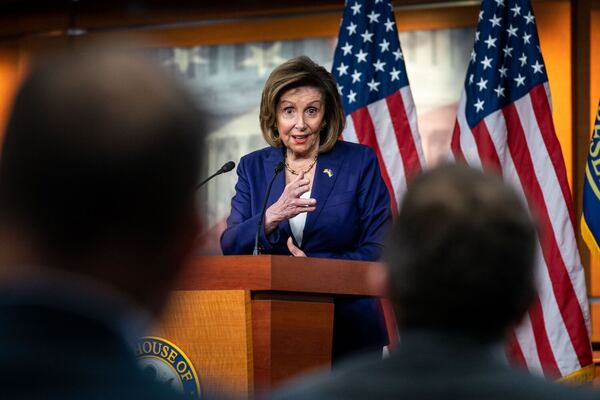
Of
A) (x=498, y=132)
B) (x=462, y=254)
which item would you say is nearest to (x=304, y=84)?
(x=498, y=132)

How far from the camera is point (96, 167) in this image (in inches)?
29.0

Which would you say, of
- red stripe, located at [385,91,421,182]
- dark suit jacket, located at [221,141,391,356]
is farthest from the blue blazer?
red stripe, located at [385,91,421,182]

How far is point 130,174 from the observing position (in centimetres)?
75

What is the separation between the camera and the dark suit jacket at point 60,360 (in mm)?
668

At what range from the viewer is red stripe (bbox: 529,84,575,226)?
5223 mm

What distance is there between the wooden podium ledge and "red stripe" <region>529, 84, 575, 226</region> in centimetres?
235

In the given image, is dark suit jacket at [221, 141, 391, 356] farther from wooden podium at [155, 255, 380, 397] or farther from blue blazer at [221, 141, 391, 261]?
wooden podium at [155, 255, 380, 397]

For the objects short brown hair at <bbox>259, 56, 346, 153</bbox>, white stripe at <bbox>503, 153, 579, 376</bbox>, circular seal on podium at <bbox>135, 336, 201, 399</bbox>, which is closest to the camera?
circular seal on podium at <bbox>135, 336, 201, 399</bbox>

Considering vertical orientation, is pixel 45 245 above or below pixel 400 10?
below

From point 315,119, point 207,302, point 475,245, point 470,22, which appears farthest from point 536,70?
point 475,245

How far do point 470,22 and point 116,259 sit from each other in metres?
5.96

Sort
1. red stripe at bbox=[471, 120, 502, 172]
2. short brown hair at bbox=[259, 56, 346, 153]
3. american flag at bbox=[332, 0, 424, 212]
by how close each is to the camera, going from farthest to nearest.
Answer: american flag at bbox=[332, 0, 424, 212] < red stripe at bbox=[471, 120, 502, 172] < short brown hair at bbox=[259, 56, 346, 153]

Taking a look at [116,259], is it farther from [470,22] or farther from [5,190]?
[470,22]

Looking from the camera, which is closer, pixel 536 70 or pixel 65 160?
pixel 65 160
